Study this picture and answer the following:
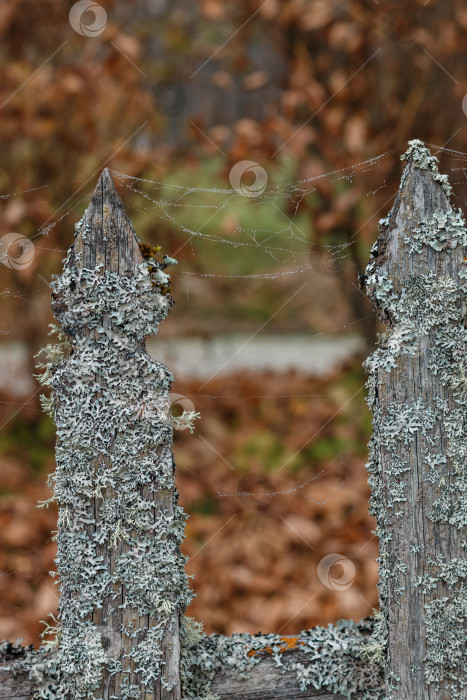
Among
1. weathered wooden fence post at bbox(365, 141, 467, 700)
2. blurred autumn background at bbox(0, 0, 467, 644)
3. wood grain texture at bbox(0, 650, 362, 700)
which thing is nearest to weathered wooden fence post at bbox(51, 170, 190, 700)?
wood grain texture at bbox(0, 650, 362, 700)

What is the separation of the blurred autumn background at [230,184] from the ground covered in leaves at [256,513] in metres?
0.01

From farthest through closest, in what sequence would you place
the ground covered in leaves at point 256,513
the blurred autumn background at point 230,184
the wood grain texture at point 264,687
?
the blurred autumn background at point 230,184, the ground covered in leaves at point 256,513, the wood grain texture at point 264,687

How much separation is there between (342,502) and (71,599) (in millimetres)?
2850

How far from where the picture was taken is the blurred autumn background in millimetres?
3791

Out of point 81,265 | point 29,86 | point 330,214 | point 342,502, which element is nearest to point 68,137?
point 29,86

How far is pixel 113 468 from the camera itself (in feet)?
5.16

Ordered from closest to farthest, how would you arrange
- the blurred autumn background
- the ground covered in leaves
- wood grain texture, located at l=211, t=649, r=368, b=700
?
wood grain texture, located at l=211, t=649, r=368, b=700, the ground covered in leaves, the blurred autumn background

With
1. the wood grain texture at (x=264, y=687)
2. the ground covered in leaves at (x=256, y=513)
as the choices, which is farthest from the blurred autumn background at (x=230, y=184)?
the wood grain texture at (x=264, y=687)

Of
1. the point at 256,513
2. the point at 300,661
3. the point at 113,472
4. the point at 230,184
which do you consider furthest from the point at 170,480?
the point at 230,184

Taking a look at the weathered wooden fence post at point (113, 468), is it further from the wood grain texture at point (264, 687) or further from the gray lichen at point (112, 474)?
the wood grain texture at point (264, 687)

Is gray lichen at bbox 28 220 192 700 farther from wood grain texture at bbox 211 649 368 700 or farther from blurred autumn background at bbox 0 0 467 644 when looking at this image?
blurred autumn background at bbox 0 0 467 644

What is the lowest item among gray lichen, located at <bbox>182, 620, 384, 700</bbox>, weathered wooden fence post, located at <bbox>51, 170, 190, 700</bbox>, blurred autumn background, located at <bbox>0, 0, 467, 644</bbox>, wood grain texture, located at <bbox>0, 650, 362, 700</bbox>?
wood grain texture, located at <bbox>0, 650, 362, 700</bbox>

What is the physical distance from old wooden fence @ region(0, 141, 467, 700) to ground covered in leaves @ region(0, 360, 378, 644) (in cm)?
137

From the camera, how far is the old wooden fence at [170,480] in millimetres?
1569
